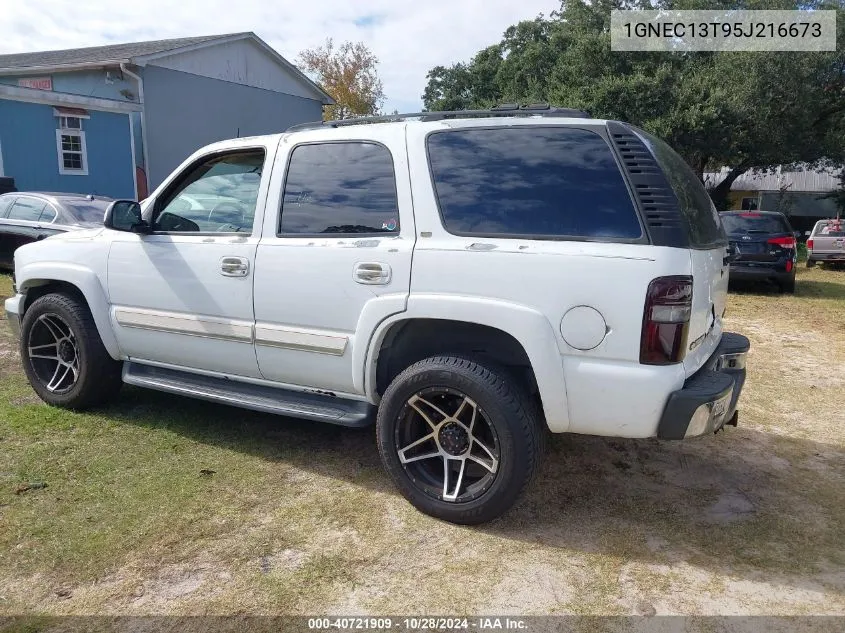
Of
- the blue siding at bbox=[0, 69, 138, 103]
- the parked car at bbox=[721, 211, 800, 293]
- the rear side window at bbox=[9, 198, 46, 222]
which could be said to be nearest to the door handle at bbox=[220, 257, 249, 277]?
the rear side window at bbox=[9, 198, 46, 222]

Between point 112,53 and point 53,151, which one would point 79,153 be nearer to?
point 53,151

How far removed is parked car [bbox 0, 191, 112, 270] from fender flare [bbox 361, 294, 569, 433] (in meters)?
8.19

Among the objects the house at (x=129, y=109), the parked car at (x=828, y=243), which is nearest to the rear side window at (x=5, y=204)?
the house at (x=129, y=109)

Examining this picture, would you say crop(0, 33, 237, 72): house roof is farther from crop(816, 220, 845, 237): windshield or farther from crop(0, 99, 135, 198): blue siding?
crop(816, 220, 845, 237): windshield

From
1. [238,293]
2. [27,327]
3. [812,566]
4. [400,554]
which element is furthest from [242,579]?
[27,327]

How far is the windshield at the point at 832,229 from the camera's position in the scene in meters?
15.6

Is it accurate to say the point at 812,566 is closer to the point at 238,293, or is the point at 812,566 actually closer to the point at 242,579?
the point at 242,579

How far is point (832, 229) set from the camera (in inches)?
619

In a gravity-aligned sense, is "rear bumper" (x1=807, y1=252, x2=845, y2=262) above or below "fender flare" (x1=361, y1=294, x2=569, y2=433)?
below

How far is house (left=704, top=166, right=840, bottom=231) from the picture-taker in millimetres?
35634

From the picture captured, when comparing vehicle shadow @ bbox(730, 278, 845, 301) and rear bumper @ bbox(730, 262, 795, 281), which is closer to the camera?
rear bumper @ bbox(730, 262, 795, 281)

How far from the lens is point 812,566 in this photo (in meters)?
2.86

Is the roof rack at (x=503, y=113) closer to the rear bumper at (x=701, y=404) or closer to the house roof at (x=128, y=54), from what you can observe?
the rear bumper at (x=701, y=404)

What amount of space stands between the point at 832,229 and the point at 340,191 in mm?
16210
